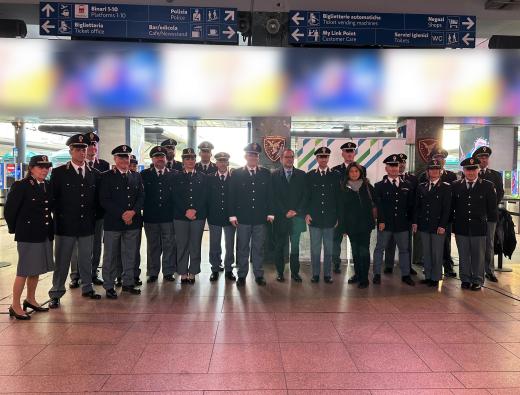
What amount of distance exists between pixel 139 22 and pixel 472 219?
5126 millimetres

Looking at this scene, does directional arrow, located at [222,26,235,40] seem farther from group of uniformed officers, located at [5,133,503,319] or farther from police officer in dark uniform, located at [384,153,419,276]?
police officer in dark uniform, located at [384,153,419,276]

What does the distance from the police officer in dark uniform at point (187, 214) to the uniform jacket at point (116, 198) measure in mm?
672

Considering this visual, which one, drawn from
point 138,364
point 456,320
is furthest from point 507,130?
point 138,364

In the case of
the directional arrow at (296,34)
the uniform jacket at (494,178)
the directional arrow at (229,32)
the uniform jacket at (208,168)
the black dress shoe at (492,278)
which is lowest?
the black dress shoe at (492,278)

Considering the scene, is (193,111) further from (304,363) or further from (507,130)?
(507,130)

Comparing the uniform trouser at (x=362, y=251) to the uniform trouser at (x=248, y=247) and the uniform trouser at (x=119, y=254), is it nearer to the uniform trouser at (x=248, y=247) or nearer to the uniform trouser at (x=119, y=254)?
the uniform trouser at (x=248, y=247)

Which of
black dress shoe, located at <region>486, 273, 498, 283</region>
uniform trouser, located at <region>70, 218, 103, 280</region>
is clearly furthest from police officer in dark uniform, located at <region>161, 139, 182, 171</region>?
black dress shoe, located at <region>486, 273, 498, 283</region>

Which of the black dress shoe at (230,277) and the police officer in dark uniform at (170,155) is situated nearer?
the black dress shoe at (230,277)

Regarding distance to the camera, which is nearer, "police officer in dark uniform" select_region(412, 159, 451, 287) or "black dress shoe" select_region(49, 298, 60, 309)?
"black dress shoe" select_region(49, 298, 60, 309)

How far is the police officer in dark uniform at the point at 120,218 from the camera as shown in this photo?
16.4 feet

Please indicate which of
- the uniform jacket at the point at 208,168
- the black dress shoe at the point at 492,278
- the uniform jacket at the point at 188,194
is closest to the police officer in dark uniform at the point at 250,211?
the uniform jacket at the point at 188,194

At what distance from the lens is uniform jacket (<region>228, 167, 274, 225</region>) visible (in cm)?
561

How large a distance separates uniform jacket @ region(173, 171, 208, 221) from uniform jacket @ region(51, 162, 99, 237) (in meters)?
1.17

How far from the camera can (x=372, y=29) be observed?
5.85 metres
